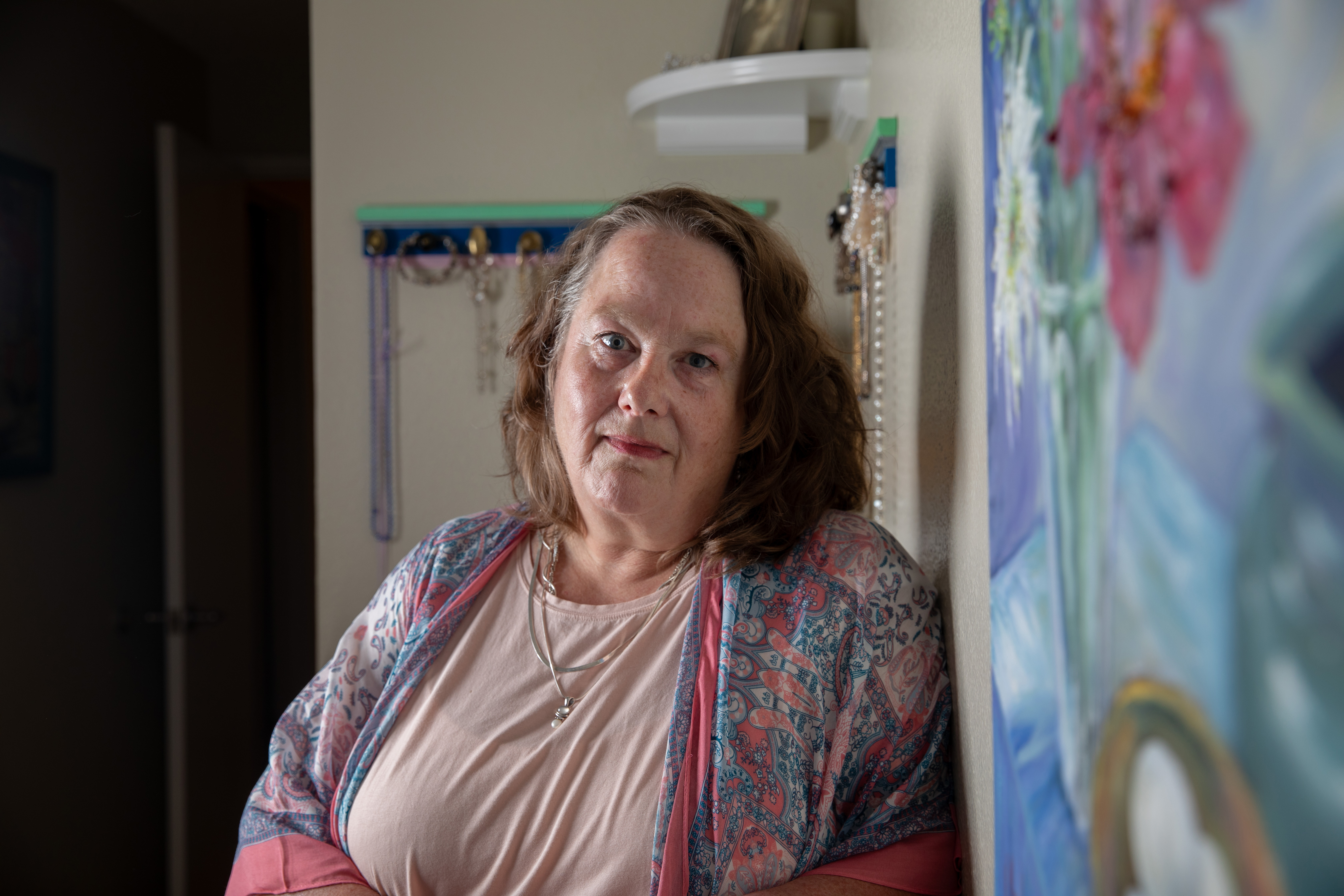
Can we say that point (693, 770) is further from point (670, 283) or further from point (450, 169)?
point (450, 169)

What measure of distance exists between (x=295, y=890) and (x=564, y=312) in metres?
0.72

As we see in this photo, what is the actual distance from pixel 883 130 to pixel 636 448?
0.55m

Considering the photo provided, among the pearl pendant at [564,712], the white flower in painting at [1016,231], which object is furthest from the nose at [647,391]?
the white flower in painting at [1016,231]

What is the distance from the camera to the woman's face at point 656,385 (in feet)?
3.51

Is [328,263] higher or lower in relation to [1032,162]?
higher

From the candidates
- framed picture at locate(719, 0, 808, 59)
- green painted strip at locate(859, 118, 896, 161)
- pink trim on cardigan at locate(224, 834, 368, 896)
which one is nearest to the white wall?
green painted strip at locate(859, 118, 896, 161)

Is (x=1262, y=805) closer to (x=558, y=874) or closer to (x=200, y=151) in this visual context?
(x=558, y=874)

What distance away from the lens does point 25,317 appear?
2301 mm

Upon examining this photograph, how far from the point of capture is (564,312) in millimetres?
1218

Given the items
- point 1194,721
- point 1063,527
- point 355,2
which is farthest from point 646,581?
point 355,2

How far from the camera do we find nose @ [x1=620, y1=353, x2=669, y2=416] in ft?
3.46

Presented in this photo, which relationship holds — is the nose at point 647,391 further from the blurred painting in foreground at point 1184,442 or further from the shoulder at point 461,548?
the blurred painting in foreground at point 1184,442

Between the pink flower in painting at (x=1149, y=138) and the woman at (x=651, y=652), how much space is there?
60 cm

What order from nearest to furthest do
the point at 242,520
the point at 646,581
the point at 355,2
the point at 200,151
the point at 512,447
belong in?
the point at 646,581
the point at 512,447
the point at 355,2
the point at 200,151
the point at 242,520
